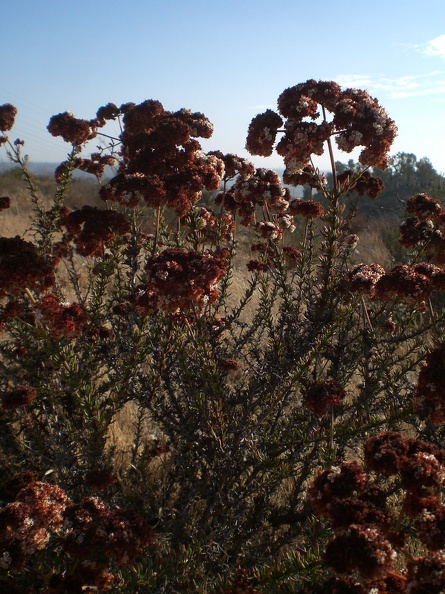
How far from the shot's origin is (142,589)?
7.28 feet

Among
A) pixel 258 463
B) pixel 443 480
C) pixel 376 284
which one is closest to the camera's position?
pixel 443 480

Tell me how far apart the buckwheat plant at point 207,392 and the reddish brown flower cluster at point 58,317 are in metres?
0.01

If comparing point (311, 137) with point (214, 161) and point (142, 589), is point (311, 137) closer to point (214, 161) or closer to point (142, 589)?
point (214, 161)

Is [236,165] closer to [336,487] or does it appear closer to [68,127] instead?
[68,127]

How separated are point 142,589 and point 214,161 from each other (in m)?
2.88

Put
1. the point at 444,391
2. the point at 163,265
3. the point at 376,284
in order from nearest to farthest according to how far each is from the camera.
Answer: the point at 444,391
the point at 163,265
the point at 376,284

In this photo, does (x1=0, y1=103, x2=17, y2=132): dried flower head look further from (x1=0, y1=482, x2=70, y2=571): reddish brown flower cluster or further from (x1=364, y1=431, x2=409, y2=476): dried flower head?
(x1=364, y1=431, x2=409, y2=476): dried flower head

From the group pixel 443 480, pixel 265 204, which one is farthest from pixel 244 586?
pixel 265 204

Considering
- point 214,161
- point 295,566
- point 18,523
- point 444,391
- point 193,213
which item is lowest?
point 295,566

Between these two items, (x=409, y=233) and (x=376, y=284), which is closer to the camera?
(x=376, y=284)

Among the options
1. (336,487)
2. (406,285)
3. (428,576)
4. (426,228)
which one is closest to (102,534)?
(336,487)

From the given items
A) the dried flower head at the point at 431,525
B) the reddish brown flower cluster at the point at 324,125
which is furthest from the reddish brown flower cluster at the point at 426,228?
the dried flower head at the point at 431,525

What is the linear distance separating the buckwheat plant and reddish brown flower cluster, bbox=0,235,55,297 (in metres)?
0.01

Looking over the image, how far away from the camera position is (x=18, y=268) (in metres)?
2.43
